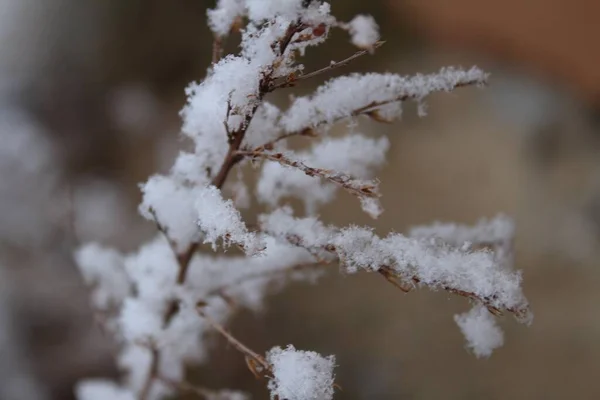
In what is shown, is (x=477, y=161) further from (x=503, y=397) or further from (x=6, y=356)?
(x=6, y=356)

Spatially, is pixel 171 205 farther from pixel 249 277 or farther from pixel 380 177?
pixel 380 177

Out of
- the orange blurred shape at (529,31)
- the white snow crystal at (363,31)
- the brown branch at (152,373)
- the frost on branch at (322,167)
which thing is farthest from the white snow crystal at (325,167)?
the orange blurred shape at (529,31)

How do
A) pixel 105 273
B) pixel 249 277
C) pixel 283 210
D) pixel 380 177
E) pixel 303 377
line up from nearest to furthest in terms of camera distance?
pixel 303 377 → pixel 283 210 → pixel 249 277 → pixel 105 273 → pixel 380 177

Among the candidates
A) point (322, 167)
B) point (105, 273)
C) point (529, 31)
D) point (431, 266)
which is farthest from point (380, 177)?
point (431, 266)

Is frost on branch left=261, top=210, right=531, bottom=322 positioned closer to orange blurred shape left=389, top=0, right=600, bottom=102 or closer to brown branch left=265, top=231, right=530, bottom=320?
brown branch left=265, top=231, right=530, bottom=320

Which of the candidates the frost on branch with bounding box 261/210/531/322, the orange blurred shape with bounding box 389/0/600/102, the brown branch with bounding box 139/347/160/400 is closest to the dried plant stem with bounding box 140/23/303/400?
the brown branch with bounding box 139/347/160/400

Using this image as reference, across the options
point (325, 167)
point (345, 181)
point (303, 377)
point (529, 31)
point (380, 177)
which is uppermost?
point (529, 31)

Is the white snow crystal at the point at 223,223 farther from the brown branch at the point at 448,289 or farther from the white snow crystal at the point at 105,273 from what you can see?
the white snow crystal at the point at 105,273
